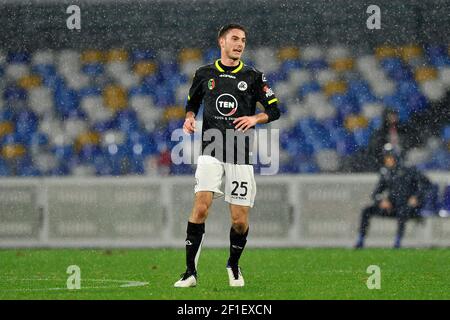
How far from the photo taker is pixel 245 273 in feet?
29.5

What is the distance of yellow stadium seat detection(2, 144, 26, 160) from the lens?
16.0 meters

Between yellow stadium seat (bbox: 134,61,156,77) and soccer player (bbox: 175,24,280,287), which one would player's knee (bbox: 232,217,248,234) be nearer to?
soccer player (bbox: 175,24,280,287)

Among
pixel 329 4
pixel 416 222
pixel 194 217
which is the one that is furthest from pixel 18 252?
pixel 329 4

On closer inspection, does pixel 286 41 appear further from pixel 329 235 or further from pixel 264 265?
pixel 264 265

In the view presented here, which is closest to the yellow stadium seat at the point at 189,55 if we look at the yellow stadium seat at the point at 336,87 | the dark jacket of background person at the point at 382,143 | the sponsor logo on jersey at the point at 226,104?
the yellow stadium seat at the point at 336,87

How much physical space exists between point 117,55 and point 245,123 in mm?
11509

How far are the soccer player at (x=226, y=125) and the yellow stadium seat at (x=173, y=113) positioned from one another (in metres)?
9.13

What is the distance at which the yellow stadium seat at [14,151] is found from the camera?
15966 mm

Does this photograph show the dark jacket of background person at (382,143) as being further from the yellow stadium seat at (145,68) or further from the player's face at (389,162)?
the yellow stadium seat at (145,68)

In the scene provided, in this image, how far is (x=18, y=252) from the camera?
1203 centimetres

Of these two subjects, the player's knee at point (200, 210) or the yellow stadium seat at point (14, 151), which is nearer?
the player's knee at point (200, 210)

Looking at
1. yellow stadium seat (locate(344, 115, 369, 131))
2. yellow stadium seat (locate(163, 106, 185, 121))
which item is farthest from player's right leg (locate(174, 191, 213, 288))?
yellow stadium seat (locate(344, 115, 369, 131))

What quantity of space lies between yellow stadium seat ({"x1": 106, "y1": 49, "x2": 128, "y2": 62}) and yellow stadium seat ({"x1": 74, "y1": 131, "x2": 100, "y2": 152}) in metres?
1.69

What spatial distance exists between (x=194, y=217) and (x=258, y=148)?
25.9 ft
